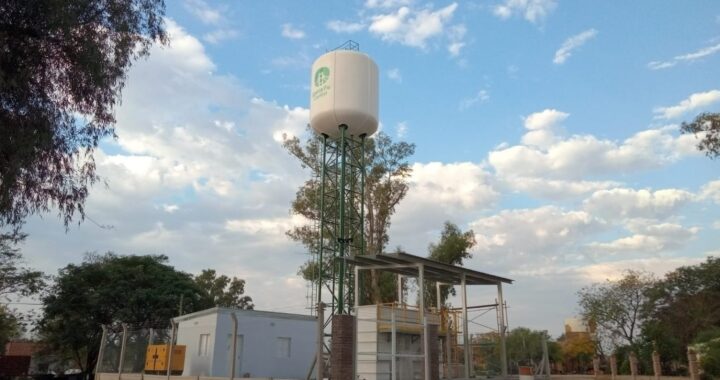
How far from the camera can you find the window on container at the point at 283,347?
27606 mm

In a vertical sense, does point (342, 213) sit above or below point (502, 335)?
above

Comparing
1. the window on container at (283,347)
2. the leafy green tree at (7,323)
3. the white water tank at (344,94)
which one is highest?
the white water tank at (344,94)

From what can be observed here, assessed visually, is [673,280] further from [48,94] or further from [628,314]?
[48,94]

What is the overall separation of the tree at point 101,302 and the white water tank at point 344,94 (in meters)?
21.8

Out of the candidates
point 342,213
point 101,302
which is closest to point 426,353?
point 342,213

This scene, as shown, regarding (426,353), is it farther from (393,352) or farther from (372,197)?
(372,197)

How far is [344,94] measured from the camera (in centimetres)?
2789

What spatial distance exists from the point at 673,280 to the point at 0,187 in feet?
164

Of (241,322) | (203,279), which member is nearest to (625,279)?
(241,322)

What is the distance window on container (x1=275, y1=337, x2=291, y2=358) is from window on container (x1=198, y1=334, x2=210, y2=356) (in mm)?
3277

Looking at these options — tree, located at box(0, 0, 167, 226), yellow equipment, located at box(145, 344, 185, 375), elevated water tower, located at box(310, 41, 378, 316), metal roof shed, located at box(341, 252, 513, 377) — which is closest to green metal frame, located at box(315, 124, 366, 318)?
elevated water tower, located at box(310, 41, 378, 316)

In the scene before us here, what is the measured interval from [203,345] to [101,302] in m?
18.5

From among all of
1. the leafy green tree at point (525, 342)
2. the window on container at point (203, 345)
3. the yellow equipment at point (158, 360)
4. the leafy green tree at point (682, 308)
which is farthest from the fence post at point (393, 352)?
the leafy green tree at point (525, 342)

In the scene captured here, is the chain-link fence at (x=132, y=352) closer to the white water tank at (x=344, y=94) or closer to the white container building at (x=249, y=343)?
the white container building at (x=249, y=343)
